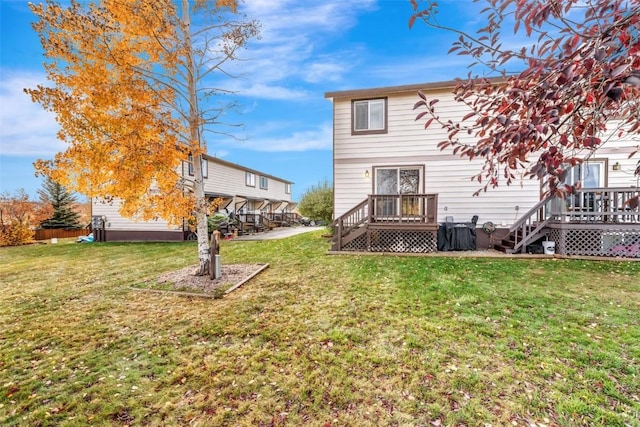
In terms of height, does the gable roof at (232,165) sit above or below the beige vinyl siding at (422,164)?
above

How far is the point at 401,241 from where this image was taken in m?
9.62

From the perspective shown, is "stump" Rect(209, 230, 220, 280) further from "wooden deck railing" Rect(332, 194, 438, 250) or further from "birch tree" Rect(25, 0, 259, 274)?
"wooden deck railing" Rect(332, 194, 438, 250)

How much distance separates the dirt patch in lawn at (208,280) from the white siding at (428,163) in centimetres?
501

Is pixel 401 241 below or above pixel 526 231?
below

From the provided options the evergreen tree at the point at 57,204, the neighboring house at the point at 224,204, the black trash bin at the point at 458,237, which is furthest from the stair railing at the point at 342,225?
the evergreen tree at the point at 57,204

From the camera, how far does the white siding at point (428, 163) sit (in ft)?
33.0

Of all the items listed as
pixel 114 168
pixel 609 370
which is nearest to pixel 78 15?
pixel 114 168

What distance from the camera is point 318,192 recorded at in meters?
16.9

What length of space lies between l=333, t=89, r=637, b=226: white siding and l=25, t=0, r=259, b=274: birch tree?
17.5ft

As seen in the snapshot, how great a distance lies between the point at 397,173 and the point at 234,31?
7044 mm

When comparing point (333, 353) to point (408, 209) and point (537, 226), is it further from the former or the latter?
point (537, 226)

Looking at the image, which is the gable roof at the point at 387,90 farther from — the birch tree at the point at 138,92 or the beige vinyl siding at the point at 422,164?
the birch tree at the point at 138,92

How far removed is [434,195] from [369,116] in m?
4.11

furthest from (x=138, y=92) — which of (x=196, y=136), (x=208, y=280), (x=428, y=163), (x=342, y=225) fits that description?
(x=428, y=163)
